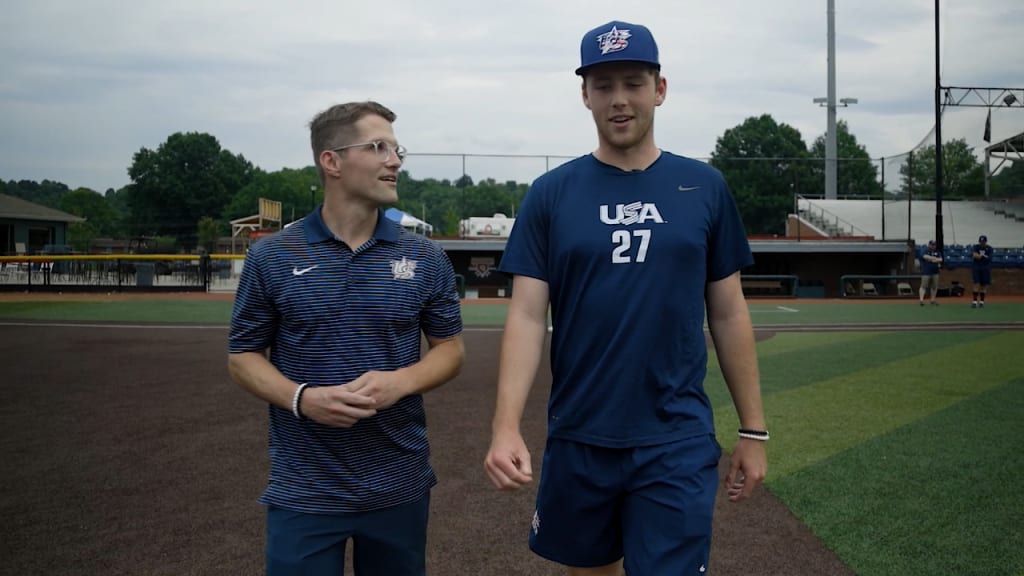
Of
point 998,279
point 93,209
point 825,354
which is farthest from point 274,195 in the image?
point 825,354

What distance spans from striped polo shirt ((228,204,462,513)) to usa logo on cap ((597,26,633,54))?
0.94m

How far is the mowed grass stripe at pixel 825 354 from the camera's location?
10508 mm

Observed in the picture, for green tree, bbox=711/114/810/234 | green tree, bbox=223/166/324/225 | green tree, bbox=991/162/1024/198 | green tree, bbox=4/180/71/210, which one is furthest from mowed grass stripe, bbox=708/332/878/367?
green tree, bbox=4/180/71/210

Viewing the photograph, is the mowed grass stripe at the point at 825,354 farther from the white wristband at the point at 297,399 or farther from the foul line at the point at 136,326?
the white wristband at the point at 297,399

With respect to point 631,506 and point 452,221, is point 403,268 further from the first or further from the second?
point 452,221

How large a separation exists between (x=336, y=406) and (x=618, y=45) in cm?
143

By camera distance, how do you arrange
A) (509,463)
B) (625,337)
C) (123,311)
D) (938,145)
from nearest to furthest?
(509,463)
(625,337)
(123,311)
(938,145)

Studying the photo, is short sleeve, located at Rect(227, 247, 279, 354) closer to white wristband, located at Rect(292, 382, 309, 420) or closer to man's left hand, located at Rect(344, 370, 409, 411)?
white wristband, located at Rect(292, 382, 309, 420)

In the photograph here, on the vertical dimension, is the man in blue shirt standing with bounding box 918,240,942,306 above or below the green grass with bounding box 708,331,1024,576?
above

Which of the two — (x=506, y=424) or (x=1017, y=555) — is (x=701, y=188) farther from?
(x=1017, y=555)

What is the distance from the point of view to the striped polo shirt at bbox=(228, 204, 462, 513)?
276cm

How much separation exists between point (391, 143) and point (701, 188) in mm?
1070

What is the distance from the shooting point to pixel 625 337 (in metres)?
2.67

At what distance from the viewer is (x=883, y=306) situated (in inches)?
987
